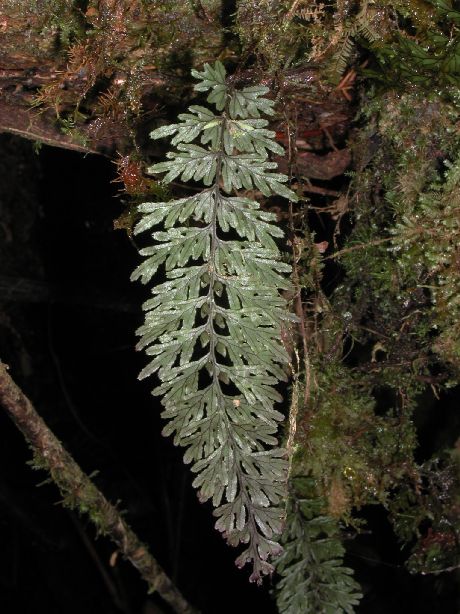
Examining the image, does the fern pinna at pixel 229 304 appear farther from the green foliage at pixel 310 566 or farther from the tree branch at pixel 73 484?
the tree branch at pixel 73 484

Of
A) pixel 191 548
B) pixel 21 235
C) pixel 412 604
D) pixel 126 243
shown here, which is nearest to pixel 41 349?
pixel 21 235

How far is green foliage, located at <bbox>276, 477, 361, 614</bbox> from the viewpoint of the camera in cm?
230

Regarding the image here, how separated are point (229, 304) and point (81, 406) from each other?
117 inches

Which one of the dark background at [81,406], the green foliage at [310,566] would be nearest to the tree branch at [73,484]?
the dark background at [81,406]

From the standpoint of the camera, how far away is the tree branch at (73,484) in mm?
2195

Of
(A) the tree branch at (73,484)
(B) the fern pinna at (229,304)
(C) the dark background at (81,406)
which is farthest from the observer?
(C) the dark background at (81,406)

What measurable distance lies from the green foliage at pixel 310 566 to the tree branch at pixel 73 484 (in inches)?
31.5

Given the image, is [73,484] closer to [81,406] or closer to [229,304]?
[229,304]

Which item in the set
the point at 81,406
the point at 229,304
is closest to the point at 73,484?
the point at 229,304

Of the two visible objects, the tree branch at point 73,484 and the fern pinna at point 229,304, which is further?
the tree branch at point 73,484

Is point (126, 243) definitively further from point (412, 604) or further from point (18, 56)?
point (412, 604)

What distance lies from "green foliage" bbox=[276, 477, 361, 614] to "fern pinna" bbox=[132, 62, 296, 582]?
0.47 m

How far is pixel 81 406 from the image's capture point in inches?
177

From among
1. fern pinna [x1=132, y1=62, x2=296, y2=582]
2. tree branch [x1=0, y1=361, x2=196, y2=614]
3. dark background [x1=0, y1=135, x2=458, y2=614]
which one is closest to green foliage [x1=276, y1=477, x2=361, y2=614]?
fern pinna [x1=132, y1=62, x2=296, y2=582]
